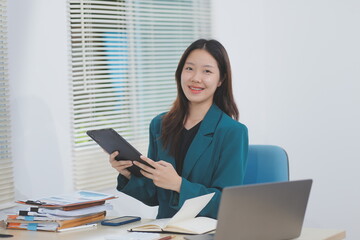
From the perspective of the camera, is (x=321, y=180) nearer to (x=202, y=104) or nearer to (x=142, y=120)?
(x=142, y=120)

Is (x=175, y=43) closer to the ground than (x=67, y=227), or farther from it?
farther from it

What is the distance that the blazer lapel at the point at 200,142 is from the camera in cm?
285

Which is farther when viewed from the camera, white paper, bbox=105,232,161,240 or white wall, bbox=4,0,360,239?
white wall, bbox=4,0,360,239

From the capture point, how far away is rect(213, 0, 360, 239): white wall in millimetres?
4688

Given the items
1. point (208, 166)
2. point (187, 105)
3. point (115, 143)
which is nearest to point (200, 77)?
point (187, 105)

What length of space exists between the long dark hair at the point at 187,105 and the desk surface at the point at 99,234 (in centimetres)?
58

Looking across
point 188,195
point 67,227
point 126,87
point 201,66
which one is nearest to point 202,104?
point 201,66

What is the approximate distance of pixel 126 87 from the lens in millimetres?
4102

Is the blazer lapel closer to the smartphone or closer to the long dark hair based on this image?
the long dark hair

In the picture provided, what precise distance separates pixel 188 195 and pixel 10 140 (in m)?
1.16

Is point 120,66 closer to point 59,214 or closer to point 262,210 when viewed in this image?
point 59,214

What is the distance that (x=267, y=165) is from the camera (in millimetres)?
3078

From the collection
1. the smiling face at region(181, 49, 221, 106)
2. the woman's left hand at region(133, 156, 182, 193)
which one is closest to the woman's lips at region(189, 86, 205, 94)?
the smiling face at region(181, 49, 221, 106)

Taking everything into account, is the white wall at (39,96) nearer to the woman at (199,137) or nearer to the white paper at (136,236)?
the woman at (199,137)
